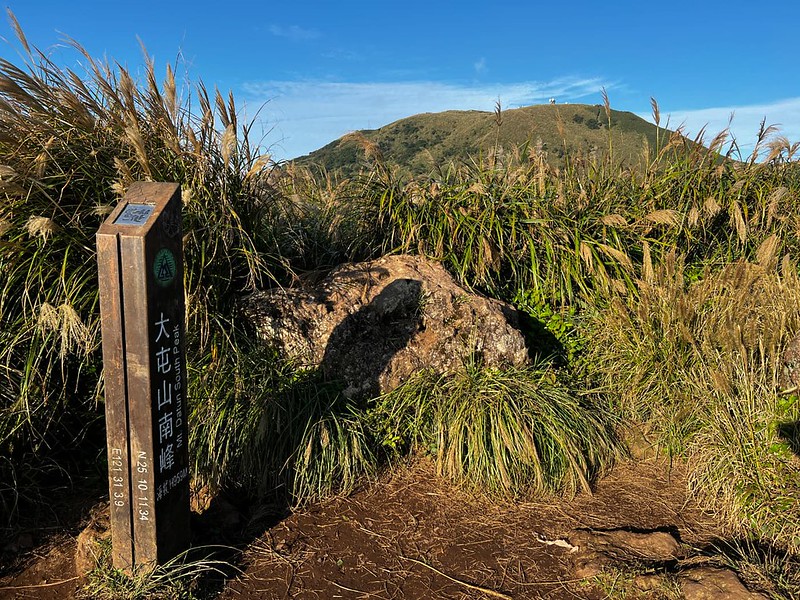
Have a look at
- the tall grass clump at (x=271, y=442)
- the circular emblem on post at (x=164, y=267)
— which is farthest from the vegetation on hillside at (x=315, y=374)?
the circular emblem on post at (x=164, y=267)

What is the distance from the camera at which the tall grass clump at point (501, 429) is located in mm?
3758

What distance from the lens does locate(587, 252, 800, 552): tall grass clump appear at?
3271 mm

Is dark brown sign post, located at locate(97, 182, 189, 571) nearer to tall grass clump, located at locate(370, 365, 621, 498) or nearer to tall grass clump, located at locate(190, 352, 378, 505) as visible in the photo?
tall grass clump, located at locate(190, 352, 378, 505)

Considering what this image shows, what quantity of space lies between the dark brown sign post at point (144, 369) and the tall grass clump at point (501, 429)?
1573 mm

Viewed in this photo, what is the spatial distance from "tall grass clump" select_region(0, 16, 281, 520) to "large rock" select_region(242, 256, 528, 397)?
39 cm

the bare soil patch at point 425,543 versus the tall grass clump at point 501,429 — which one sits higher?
the tall grass clump at point 501,429

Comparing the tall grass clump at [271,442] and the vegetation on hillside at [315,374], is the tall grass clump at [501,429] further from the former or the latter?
the tall grass clump at [271,442]

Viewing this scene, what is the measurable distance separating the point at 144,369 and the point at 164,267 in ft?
1.59

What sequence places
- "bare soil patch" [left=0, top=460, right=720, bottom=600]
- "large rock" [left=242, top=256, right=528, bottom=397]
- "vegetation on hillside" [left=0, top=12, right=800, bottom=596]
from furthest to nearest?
"large rock" [left=242, top=256, right=528, bottom=397] < "vegetation on hillside" [left=0, top=12, right=800, bottom=596] < "bare soil patch" [left=0, top=460, right=720, bottom=600]

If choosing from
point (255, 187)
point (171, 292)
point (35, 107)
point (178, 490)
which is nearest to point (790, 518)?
point (178, 490)

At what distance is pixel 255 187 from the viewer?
4.50 m

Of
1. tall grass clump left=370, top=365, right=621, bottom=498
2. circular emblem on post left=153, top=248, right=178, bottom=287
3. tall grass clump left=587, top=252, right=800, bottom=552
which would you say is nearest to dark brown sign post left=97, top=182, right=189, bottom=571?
circular emblem on post left=153, top=248, right=178, bottom=287

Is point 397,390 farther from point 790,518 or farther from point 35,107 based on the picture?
point 35,107

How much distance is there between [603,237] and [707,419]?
83.4 inches
